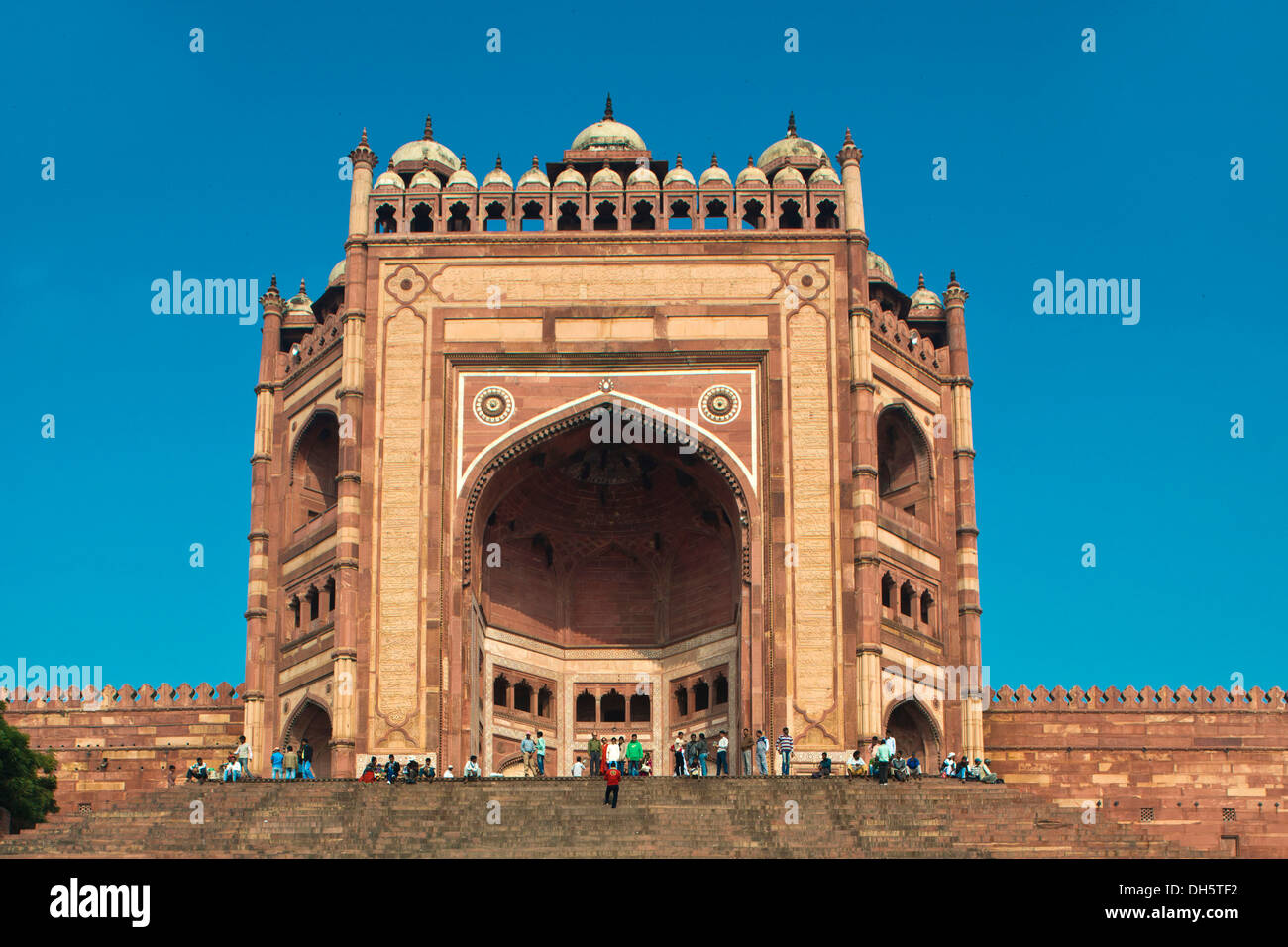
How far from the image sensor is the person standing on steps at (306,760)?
3840cm

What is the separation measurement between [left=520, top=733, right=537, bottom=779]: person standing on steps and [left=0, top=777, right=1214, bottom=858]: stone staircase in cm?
727

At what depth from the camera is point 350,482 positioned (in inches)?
1570

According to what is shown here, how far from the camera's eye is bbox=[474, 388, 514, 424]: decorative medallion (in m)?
40.4

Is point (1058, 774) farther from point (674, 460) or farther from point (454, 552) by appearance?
point (454, 552)

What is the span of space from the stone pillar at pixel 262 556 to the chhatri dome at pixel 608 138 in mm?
7601

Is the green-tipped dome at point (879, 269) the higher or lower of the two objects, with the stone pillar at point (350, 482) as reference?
higher

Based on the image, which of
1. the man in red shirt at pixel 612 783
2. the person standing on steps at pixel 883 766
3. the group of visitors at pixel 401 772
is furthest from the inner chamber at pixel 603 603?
the man in red shirt at pixel 612 783

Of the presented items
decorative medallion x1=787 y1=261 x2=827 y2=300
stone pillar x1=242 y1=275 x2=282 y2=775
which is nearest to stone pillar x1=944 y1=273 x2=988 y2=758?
decorative medallion x1=787 y1=261 x2=827 y2=300

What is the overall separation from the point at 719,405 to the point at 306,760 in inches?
415

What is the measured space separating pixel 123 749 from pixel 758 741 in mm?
14028

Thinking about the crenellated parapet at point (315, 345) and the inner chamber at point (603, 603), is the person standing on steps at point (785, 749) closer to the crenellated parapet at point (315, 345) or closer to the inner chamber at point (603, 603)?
the inner chamber at point (603, 603)

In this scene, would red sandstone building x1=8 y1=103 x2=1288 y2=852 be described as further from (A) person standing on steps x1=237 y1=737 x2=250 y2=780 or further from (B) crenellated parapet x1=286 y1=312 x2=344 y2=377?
(A) person standing on steps x1=237 y1=737 x2=250 y2=780

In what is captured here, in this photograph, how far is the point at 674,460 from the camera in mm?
41188

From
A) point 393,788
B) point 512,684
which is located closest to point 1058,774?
point 512,684
